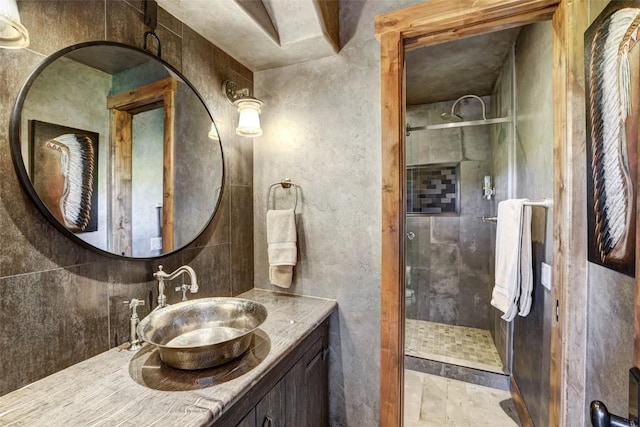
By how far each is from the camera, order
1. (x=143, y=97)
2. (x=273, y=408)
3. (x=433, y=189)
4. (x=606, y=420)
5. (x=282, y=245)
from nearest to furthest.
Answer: (x=606, y=420) → (x=273, y=408) → (x=143, y=97) → (x=282, y=245) → (x=433, y=189)

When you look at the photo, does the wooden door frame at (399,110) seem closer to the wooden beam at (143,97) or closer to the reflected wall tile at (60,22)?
the wooden beam at (143,97)

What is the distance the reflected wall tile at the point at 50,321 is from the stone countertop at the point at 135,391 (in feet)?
0.14

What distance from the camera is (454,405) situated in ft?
6.20

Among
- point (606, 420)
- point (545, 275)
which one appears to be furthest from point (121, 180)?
point (545, 275)

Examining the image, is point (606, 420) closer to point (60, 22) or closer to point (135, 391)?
point (135, 391)

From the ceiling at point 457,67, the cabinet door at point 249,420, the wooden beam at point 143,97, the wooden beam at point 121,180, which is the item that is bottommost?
the cabinet door at point 249,420

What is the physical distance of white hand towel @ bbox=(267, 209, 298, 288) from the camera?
1.54m

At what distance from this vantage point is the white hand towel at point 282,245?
5.05 feet

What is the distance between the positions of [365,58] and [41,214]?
151 cm

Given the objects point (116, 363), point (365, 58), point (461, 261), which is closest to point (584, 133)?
point (365, 58)

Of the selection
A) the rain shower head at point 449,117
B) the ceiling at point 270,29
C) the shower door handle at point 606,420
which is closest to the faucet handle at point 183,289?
the ceiling at point 270,29

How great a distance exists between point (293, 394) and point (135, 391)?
60cm

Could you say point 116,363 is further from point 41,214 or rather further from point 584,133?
point 584,133

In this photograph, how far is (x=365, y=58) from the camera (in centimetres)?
143
